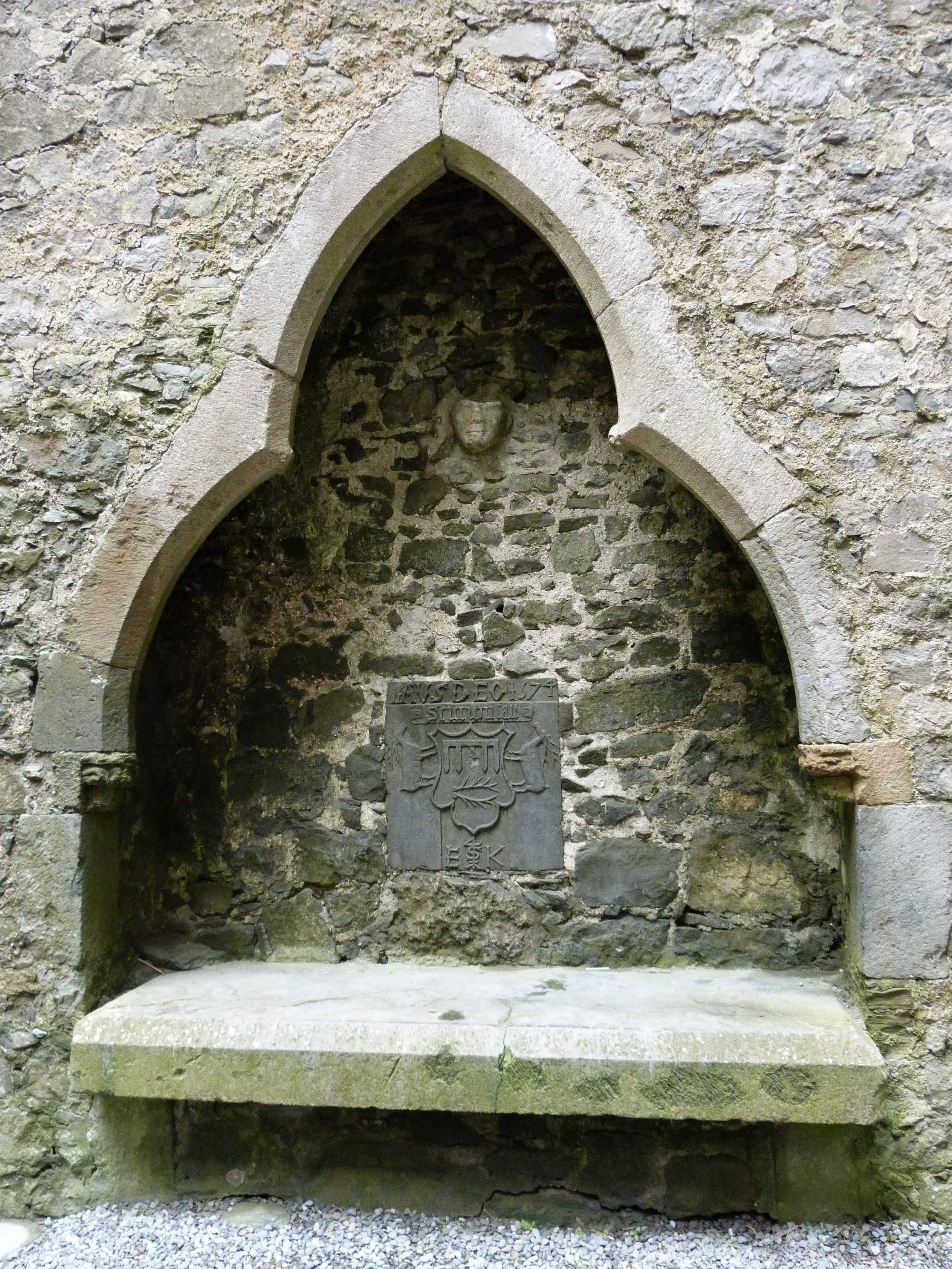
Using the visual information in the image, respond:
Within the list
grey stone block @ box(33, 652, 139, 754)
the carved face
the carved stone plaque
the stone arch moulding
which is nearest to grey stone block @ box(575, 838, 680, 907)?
the carved stone plaque

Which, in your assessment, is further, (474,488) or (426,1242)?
(474,488)

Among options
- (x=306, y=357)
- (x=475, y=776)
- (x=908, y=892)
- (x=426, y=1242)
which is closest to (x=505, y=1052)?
(x=426, y=1242)

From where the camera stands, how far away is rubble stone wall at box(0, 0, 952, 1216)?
2.63 m

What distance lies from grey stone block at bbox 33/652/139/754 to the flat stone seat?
83 cm

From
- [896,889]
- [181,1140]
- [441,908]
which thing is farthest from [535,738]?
[181,1140]

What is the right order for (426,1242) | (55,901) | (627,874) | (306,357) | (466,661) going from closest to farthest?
(426,1242) → (55,901) → (306,357) → (627,874) → (466,661)

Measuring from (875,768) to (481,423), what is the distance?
1.90 meters

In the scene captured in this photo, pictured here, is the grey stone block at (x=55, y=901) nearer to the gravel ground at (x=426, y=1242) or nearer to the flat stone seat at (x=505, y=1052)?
the flat stone seat at (x=505, y=1052)

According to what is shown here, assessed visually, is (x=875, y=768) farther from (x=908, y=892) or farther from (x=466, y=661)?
(x=466, y=661)

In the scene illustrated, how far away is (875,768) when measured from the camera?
253 cm

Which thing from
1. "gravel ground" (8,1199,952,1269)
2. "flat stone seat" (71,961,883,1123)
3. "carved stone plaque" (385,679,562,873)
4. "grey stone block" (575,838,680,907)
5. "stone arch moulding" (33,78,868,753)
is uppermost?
"stone arch moulding" (33,78,868,753)

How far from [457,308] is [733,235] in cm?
128

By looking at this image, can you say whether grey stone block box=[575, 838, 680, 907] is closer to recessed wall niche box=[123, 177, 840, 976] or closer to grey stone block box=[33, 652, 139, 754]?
recessed wall niche box=[123, 177, 840, 976]

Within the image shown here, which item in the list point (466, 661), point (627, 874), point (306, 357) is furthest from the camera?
point (466, 661)
